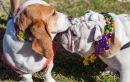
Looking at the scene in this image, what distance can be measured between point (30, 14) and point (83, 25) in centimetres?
52

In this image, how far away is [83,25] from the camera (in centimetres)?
285

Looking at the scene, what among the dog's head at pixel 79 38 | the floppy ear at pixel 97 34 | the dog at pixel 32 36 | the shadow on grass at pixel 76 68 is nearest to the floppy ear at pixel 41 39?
the dog at pixel 32 36

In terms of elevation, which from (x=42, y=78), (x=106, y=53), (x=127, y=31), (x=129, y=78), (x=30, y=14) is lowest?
(x=42, y=78)

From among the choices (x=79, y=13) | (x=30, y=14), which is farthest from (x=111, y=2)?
(x=30, y=14)

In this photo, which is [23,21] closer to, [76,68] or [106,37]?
[106,37]

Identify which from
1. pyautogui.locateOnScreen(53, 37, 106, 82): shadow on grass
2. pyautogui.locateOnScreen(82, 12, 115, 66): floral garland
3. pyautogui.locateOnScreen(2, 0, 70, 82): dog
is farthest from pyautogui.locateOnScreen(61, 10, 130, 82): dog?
pyautogui.locateOnScreen(53, 37, 106, 82): shadow on grass

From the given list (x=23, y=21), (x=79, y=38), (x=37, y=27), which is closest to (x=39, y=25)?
(x=37, y=27)

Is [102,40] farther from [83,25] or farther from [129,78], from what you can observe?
[129,78]

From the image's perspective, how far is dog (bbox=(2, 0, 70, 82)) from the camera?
267 cm

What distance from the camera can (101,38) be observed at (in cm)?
282

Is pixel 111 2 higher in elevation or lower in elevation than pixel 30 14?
lower

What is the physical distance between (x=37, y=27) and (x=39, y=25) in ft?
0.10

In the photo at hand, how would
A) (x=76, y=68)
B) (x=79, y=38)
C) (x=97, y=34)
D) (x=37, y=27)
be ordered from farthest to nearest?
(x=76, y=68) < (x=79, y=38) < (x=97, y=34) < (x=37, y=27)

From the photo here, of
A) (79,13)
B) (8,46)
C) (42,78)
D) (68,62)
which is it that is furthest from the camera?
(79,13)
